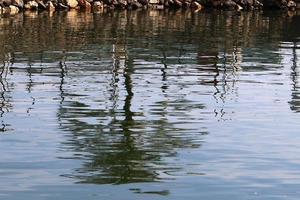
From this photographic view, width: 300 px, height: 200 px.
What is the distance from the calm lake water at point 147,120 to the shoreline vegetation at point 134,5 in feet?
68.2

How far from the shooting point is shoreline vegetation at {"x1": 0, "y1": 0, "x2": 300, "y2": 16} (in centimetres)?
5116

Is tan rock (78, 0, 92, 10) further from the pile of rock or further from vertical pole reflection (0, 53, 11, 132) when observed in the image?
vertical pole reflection (0, 53, 11, 132)

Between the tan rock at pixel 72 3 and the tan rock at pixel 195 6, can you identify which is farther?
the tan rock at pixel 195 6

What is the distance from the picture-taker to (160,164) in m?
11.4

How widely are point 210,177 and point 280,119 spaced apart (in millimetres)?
4903

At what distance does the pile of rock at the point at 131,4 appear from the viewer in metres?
51.0

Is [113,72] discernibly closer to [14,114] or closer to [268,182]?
[14,114]

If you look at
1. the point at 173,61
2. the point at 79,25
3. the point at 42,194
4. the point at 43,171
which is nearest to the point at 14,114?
the point at 43,171

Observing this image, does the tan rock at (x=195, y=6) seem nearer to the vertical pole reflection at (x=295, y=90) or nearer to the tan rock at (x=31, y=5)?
the tan rock at (x=31, y=5)

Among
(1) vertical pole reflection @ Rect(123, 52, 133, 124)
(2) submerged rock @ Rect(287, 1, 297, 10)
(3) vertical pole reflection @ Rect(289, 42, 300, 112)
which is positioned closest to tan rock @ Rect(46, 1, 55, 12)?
(2) submerged rock @ Rect(287, 1, 297, 10)

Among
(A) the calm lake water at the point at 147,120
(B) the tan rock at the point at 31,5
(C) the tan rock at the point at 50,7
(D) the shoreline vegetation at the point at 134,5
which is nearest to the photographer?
(A) the calm lake water at the point at 147,120

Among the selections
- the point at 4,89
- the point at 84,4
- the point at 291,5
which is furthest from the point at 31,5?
the point at 4,89

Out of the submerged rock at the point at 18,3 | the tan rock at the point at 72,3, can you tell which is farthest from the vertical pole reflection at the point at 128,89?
the tan rock at the point at 72,3

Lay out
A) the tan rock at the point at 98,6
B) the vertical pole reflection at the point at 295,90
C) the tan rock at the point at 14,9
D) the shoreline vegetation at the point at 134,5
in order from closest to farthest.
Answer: the vertical pole reflection at the point at 295,90 < the tan rock at the point at 14,9 < the shoreline vegetation at the point at 134,5 < the tan rock at the point at 98,6
